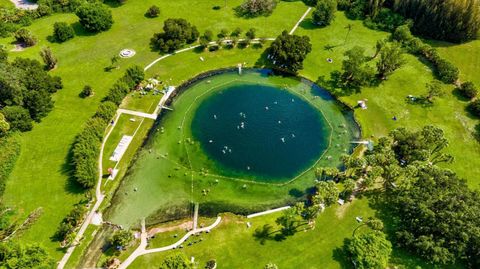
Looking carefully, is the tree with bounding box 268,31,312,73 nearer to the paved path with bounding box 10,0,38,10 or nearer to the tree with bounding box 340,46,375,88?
the tree with bounding box 340,46,375,88

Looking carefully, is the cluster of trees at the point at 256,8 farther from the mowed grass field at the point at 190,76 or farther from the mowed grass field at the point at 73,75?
the mowed grass field at the point at 73,75

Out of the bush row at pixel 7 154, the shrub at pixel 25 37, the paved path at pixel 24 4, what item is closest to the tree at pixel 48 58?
the shrub at pixel 25 37

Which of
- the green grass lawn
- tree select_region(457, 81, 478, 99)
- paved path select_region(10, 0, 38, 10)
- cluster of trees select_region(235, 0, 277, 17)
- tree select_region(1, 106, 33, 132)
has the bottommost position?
tree select_region(1, 106, 33, 132)

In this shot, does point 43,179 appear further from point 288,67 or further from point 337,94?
point 337,94

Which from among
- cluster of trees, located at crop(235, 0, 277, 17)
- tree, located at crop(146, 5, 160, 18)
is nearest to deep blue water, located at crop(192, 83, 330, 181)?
cluster of trees, located at crop(235, 0, 277, 17)

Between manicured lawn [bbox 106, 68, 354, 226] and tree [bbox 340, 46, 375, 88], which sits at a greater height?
tree [bbox 340, 46, 375, 88]

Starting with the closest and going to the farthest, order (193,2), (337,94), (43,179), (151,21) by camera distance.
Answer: (43,179)
(337,94)
(151,21)
(193,2)

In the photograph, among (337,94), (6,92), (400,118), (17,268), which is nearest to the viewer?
(17,268)

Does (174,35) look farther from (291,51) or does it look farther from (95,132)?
(95,132)

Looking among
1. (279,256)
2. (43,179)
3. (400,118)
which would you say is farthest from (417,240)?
(43,179)
